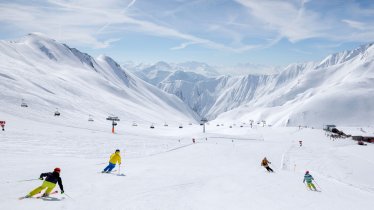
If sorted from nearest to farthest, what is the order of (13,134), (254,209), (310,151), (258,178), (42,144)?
1. (254,209)
2. (258,178)
3. (42,144)
4. (13,134)
5. (310,151)

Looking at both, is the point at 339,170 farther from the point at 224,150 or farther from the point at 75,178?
the point at 75,178

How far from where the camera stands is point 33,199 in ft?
53.9

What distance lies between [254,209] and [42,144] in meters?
31.7

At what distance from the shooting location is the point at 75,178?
881 inches

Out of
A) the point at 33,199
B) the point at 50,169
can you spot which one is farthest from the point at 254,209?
the point at 50,169

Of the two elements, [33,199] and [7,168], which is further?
[7,168]

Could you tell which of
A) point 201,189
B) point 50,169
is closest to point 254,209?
point 201,189

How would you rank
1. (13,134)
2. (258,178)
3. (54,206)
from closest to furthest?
(54,206) < (258,178) < (13,134)

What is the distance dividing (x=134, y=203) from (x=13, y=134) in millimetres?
33889

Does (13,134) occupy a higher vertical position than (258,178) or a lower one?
higher

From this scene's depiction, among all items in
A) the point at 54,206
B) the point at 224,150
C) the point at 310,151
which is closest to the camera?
the point at 54,206

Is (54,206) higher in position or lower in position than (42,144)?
lower

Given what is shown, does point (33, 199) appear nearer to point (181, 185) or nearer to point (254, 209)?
point (181, 185)

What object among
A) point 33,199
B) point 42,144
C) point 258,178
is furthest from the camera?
point 42,144
